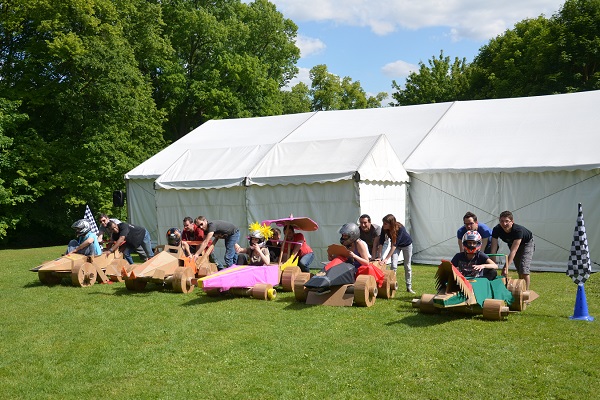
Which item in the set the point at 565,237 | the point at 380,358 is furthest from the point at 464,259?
the point at 565,237

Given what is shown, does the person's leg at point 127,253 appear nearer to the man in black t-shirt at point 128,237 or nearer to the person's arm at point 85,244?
the man in black t-shirt at point 128,237

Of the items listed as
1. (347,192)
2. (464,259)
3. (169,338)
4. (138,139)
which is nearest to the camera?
(169,338)

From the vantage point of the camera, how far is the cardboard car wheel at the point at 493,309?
833cm

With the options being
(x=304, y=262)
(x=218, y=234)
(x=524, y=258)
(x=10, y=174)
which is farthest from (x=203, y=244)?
(x=10, y=174)

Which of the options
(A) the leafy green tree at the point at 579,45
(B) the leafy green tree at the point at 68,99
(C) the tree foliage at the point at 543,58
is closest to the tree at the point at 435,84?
(C) the tree foliage at the point at 543,58

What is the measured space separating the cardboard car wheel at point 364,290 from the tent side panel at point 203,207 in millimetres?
6943

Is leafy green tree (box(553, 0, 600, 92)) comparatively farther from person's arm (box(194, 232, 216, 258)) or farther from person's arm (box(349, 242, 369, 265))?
person's arm (box(349, 242, 369, 265))

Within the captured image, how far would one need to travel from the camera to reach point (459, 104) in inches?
778

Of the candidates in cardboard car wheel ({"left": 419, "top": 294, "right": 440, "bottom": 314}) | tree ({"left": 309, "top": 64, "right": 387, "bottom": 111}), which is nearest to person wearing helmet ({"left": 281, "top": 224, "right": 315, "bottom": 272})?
cardboard car wheel ({"left": 419, "top": 294, "right": 440, "bottom": 314})

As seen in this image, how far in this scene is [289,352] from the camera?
7.13 metres

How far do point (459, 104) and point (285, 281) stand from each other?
11.0 m

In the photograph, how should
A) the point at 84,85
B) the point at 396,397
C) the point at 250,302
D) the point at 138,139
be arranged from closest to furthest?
the point at 396,397, the point at 250,302, the point at 84,85, the point at 138,139

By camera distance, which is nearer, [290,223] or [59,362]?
[59,362]

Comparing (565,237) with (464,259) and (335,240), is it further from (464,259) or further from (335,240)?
(464,259)
